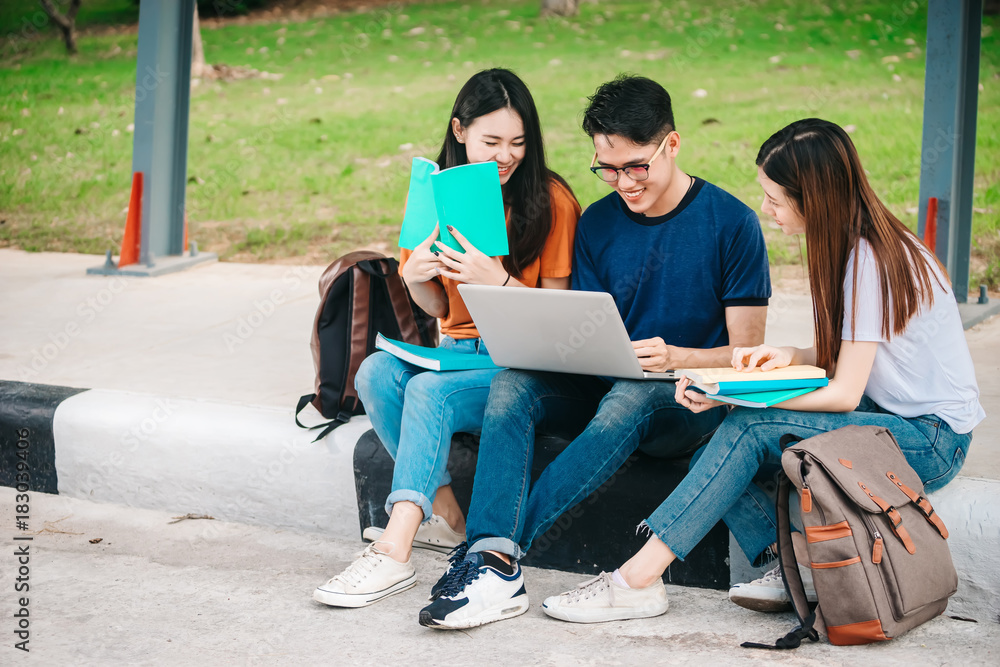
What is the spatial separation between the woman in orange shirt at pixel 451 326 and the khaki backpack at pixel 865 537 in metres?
0.93

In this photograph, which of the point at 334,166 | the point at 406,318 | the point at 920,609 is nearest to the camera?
the point at 920,609

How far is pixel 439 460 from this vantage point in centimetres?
280

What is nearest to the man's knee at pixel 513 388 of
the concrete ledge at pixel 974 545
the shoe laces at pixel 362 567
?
the shoe laces at pixel 362 567

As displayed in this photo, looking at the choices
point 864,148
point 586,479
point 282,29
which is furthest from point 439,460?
point 282,29

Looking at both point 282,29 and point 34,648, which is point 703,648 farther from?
point 282,29

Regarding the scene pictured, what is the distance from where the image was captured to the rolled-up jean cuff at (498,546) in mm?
2641

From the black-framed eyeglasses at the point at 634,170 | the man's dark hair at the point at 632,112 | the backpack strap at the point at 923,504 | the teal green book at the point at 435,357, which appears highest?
the man's dark hair at the point at 632,112

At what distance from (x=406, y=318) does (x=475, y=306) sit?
697 mm

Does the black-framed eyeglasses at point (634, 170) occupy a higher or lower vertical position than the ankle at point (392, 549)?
higher

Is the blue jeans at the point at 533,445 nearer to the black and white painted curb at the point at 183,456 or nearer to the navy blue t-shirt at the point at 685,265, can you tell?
the navy blue t-shirt at the point at 685,265

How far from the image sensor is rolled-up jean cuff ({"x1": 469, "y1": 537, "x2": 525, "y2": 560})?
264 cm

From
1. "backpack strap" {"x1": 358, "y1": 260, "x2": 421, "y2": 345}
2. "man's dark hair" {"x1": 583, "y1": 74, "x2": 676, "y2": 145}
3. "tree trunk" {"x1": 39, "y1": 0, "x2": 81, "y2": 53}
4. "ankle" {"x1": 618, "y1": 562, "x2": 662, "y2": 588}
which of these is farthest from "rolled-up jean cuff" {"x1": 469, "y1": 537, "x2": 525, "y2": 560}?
"tree trunk" {"x1": 39, "y1": 0, "x2": 81, "y2": 53}

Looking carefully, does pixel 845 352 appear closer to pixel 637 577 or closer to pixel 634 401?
pixel 634 401

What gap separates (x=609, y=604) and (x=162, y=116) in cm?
492
